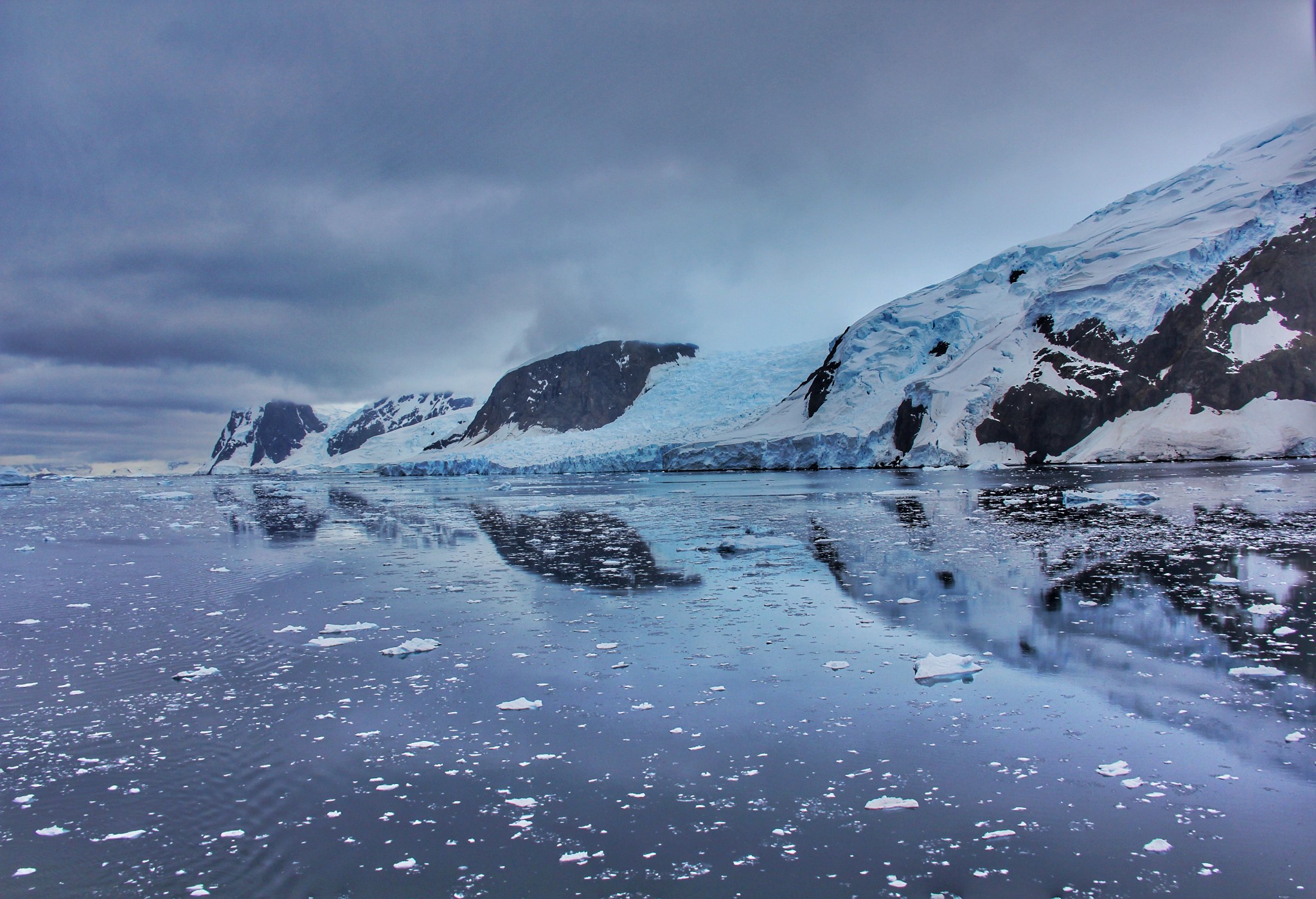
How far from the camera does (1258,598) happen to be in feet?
30.0

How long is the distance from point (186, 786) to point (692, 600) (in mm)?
6706

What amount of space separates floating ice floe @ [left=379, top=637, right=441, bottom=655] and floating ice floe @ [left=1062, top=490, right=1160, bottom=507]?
71.2 feet

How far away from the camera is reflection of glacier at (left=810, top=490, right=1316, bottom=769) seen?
6113mm

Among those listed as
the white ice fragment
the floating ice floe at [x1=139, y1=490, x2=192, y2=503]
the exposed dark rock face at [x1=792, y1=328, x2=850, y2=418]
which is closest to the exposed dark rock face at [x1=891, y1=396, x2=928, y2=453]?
the exposed dark rock face at [x1=792, y1=328, x2=850, y2=418]

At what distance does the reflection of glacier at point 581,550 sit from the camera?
12.4 metres

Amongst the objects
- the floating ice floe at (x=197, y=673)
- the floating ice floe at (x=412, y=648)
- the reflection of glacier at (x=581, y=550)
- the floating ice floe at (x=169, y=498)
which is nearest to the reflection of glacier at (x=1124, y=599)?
the reflection of glacier at (x=581, y=550)

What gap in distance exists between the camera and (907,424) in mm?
64062

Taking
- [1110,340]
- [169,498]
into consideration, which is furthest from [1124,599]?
[1110,340]

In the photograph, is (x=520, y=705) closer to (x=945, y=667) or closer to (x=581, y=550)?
(x=945, y=667)


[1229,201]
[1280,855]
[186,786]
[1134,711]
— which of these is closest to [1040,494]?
[1134,711]

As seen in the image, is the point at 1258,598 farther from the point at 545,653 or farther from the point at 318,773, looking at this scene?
the point at 318,773

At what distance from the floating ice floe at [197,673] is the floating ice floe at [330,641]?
1.13m

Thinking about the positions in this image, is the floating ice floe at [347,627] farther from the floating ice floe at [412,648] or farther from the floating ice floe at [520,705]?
the floating ice floe at [520,705]

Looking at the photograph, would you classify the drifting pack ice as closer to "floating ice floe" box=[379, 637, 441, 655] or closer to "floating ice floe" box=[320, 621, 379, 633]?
"floating ice floe" box=[320, 621, 379, 633]
